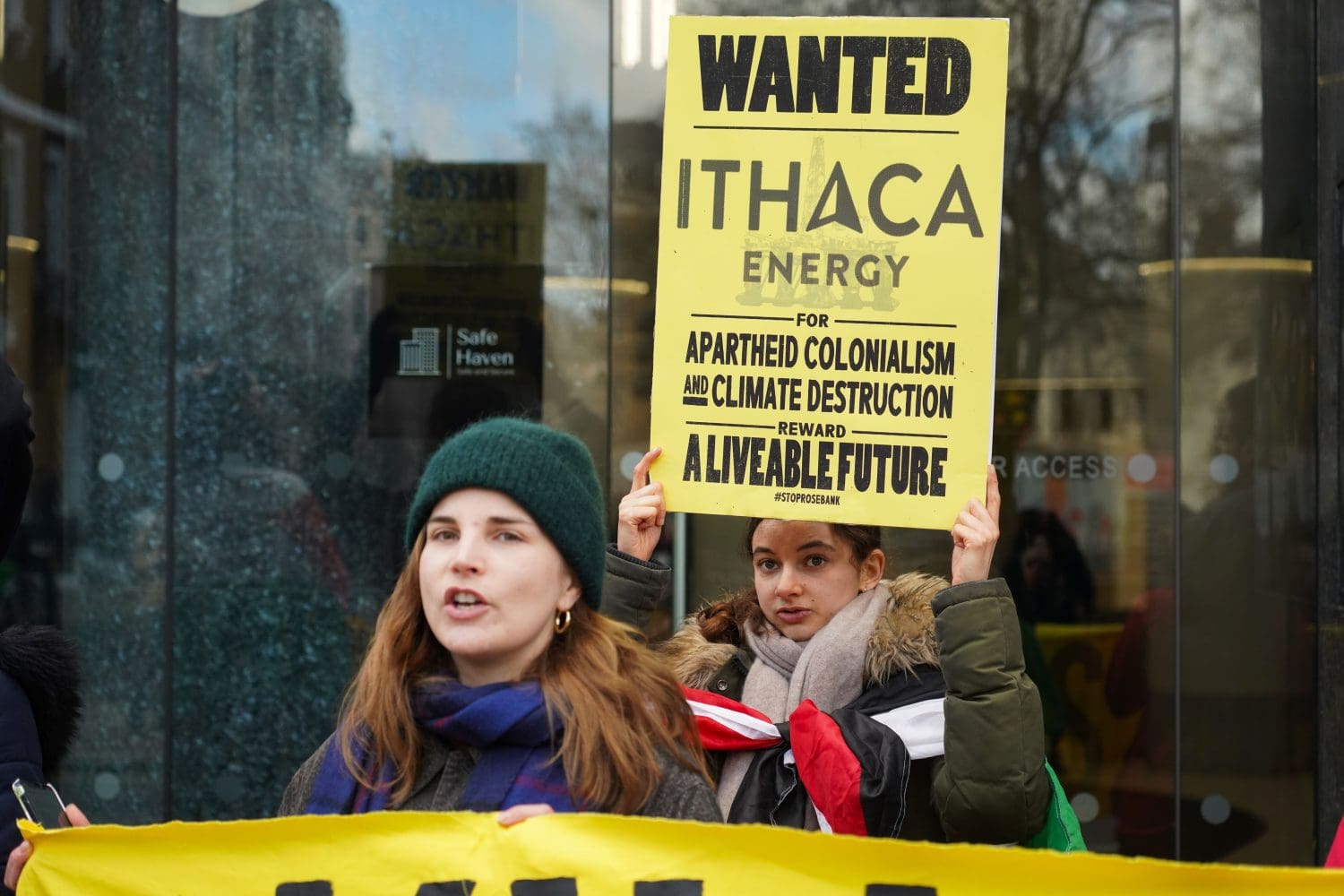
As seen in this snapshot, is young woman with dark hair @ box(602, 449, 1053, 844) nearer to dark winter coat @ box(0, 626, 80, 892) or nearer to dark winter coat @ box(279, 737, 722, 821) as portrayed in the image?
dark winter coat @ box(279, 737, 722, 821)

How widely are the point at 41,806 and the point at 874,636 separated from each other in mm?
1613

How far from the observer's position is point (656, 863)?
250 cm

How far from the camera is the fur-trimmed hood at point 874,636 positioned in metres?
3.33

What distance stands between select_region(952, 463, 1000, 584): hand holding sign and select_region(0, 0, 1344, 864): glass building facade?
8.27 ft

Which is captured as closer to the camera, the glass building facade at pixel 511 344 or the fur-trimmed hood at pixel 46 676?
the fur-trimmed hood at pixel 46 676

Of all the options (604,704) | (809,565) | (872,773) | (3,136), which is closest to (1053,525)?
(809,565)

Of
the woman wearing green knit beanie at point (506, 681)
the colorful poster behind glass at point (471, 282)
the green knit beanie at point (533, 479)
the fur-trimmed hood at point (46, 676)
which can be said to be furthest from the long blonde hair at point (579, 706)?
the colorful poster behind glass at point (471, 282)

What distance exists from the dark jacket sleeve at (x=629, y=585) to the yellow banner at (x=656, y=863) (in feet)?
3.16

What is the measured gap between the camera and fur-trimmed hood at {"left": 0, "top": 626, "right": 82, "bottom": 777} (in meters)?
3.05

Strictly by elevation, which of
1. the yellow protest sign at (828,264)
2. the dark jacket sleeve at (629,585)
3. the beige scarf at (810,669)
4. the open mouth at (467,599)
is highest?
the yellow protest sign at (828,264)

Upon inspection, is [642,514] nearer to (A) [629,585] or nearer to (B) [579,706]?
(A) [629,585]

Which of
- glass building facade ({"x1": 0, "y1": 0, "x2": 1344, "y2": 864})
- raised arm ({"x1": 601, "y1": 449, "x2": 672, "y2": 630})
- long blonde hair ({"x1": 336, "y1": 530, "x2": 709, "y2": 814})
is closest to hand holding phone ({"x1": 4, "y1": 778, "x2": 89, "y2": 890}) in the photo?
long blonde hair ({"x1": 336, "y1": 530, "x2": 709, "y2": 814})

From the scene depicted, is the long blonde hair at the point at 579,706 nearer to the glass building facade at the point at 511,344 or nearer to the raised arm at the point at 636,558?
the raised arm at the point at 636,558

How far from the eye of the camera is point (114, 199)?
582 cm
